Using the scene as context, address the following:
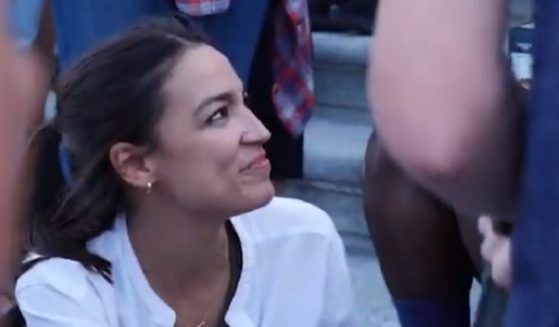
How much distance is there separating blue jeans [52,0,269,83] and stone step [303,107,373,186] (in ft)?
4.38

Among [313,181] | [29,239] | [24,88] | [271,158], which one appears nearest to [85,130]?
[29,239]

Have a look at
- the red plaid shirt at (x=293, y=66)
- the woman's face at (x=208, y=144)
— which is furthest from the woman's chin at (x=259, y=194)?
the red plaid shirt at (x=293, y=66)

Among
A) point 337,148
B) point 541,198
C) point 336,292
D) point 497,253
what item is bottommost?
point 337,148

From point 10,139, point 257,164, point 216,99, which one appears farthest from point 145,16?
point 10,139

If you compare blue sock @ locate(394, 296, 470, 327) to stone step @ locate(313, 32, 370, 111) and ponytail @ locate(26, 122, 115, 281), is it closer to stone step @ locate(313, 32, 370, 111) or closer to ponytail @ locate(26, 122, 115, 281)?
ponytail @ locate(26, 122, 115, 281)

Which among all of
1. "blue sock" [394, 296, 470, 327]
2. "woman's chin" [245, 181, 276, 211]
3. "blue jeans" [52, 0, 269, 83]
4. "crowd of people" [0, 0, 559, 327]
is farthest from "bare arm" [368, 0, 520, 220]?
"blue jeans" [52, 0, 269, 83]

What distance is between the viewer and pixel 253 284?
108 inches

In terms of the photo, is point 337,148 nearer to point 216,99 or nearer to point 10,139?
point 216,99

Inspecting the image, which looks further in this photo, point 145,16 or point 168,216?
point 145,16

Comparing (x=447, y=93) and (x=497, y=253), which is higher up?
(x=447, y=93)

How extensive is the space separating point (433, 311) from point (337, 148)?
6.70ft

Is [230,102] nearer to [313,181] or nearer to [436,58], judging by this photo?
[436,58]

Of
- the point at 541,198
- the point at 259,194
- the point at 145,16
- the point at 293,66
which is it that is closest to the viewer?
the point at 541,198

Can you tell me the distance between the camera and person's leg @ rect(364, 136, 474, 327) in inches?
100
